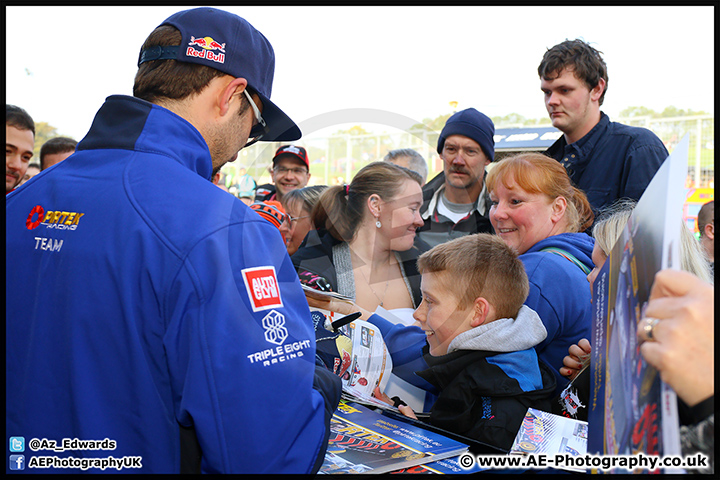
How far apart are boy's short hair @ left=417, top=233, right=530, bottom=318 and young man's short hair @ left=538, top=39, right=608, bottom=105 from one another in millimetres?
1724

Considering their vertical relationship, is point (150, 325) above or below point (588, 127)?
below

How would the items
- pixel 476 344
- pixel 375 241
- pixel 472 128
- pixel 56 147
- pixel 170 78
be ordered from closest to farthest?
pixel 170 78 < pixel 476 344 < pixel 375 241 < pixel 472 128 < pixel 56 147

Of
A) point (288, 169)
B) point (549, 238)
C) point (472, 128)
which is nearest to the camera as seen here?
point (549, 238)

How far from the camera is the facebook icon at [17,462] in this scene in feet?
3.58

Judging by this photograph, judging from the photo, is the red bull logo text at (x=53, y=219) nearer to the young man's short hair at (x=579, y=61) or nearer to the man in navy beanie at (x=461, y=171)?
the man in navy beanie at (x=461, y=171)

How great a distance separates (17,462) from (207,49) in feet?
3.41

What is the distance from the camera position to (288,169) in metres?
4.59

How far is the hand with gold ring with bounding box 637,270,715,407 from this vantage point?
69cm

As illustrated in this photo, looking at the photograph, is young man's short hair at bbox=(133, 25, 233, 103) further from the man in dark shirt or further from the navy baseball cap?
the man in dark shirt

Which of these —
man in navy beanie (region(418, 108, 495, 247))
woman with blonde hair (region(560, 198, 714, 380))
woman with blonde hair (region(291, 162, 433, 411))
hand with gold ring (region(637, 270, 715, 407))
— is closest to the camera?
hand with gold ring (region(637, 270, 715, 407))

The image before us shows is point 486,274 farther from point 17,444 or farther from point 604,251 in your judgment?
point 17,444

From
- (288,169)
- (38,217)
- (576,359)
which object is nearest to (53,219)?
(38,217)

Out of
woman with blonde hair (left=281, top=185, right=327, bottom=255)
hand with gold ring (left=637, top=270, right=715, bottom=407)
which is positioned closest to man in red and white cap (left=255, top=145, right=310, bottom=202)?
woman with blonde hair (left=281, top=185, right=327, bottom=255)
